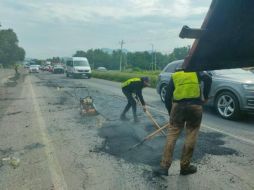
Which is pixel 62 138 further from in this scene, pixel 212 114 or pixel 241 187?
pixel 212 114

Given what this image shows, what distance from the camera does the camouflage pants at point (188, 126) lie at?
5.13 m

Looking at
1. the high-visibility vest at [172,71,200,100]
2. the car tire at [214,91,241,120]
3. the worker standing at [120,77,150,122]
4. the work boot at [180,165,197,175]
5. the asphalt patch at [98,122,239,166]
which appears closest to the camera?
the high-visibility vest at [172,71,200,100]

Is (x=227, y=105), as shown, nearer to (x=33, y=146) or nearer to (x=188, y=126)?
(x=188, y=126)

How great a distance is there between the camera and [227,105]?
9859mm

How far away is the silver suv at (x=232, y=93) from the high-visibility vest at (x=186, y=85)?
15.3ft

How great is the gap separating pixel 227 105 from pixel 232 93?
342 mm

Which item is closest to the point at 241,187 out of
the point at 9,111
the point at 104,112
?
the point at 104,112

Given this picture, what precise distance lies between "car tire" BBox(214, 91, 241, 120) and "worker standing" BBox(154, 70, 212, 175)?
15.1 feet

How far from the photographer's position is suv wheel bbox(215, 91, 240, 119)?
376 inches

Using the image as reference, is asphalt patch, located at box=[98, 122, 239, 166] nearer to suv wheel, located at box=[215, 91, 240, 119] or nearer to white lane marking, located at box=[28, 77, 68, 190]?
white lane marking, located at box=[28, 77, 68, 190]

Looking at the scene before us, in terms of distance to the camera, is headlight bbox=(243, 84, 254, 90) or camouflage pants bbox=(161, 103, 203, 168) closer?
camouflage pants bbox=(161, 103, 203, 168)

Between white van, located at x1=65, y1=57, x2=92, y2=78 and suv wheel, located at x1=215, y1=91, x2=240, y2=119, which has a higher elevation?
suv wheel, located at x1=215, y1=91, x2=240, y2=119

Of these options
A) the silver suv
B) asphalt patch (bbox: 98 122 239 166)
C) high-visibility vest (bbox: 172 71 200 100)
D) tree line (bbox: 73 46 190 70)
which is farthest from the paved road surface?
tree line (bbox: 73 46 190 70)

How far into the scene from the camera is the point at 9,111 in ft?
39.4
